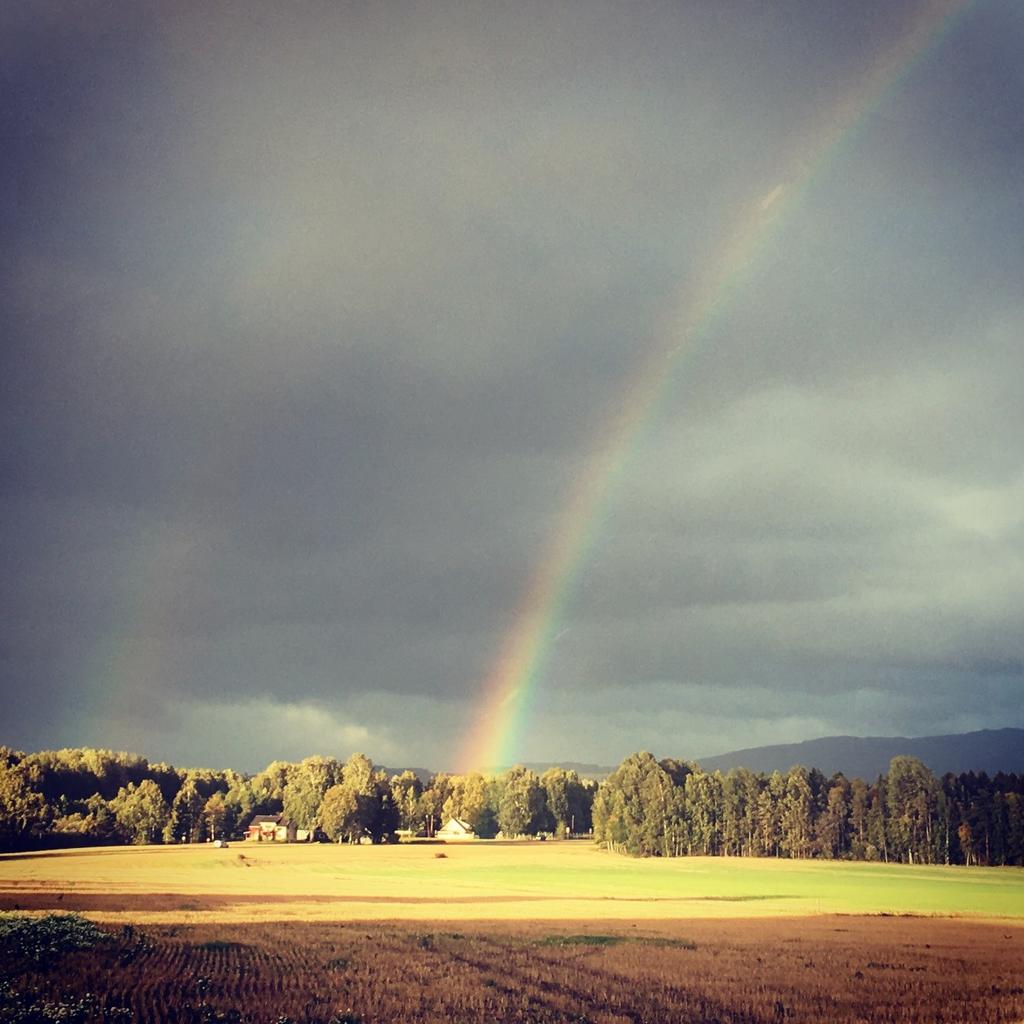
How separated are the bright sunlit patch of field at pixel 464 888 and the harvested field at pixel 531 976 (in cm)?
1157

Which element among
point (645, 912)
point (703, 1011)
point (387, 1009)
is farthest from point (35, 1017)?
point (645, 912)

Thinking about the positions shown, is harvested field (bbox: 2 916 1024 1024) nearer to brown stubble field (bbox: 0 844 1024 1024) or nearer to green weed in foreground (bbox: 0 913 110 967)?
brown stubble field (bbox: 0 844 1024 1024)

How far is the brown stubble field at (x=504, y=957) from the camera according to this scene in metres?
34.0

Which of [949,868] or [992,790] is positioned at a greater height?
[992,790]

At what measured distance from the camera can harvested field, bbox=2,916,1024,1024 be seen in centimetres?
3334

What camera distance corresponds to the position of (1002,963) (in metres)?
48.9

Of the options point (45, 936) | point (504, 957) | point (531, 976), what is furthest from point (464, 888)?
point (531, 976)

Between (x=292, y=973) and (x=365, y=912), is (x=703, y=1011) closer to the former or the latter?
(x=292, y=973)

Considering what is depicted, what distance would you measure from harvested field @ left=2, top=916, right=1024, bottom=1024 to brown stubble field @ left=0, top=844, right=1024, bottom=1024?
14 centimetres

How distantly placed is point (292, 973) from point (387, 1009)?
828cm

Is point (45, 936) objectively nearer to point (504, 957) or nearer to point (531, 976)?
point (504, 957)

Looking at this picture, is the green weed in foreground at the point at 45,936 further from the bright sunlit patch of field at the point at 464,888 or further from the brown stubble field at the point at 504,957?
the bright sunlit patch of field at the point at 464,888

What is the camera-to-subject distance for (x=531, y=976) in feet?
132

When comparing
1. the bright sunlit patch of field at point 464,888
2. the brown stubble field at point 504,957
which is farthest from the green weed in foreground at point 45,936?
the bright sunlit patch of field at point 464,888
